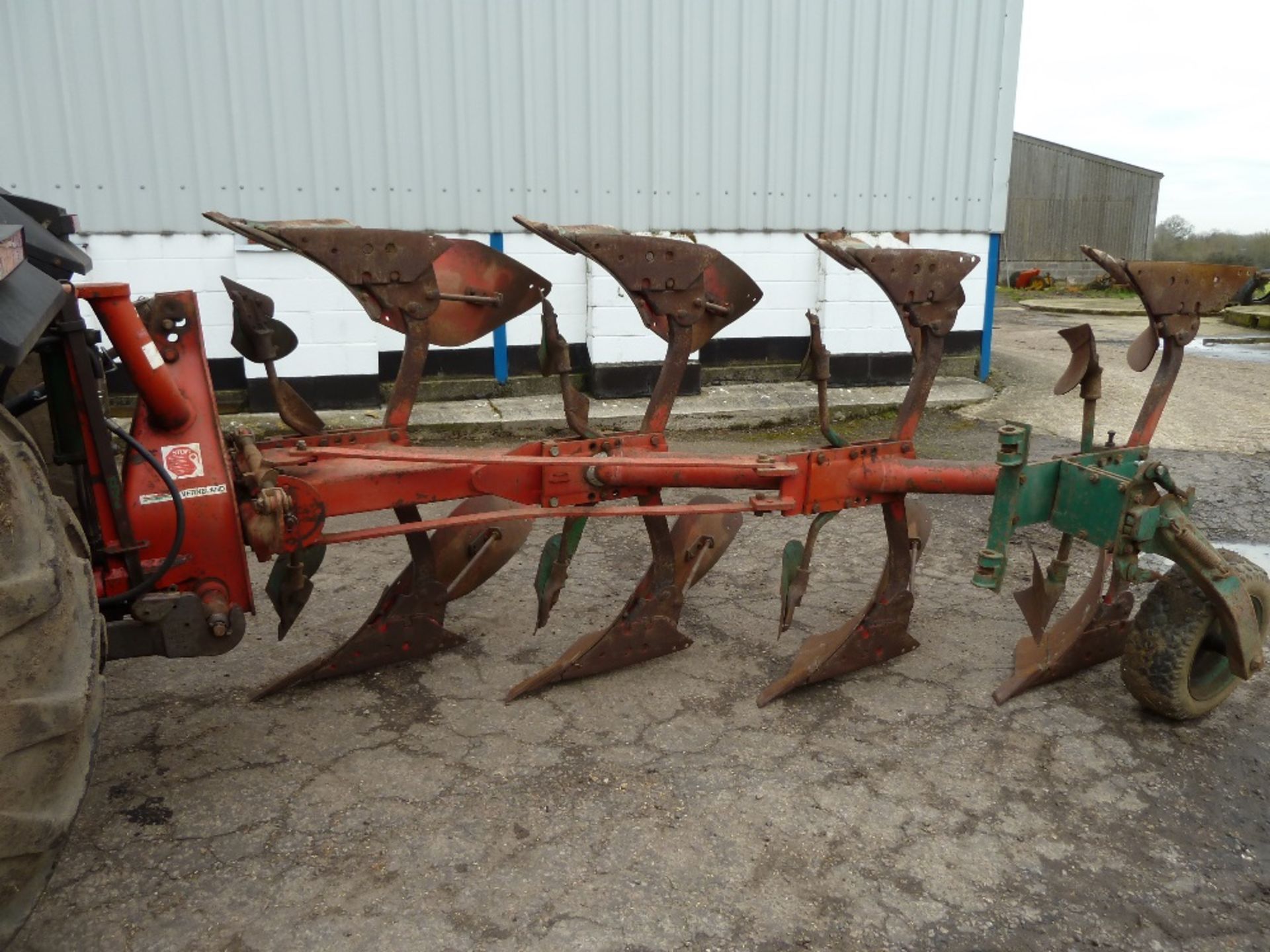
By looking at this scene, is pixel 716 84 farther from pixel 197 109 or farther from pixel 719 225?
pixel 197 109

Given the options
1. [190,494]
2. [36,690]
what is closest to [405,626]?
[190,494]

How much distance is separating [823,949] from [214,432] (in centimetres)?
173

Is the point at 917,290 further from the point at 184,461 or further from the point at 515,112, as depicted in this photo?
the point at 515,112

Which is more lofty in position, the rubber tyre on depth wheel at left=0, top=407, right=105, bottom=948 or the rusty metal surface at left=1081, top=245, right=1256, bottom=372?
the rusty metal surface at left=1081, top=245, right=1256, bottom=372

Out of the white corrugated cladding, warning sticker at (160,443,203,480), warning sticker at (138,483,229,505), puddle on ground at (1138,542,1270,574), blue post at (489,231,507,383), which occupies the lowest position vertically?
puddle on ground at (1138,542,1270,574)

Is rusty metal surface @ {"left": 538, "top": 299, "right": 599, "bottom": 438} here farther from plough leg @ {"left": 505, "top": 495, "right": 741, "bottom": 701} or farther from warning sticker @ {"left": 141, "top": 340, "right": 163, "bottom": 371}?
warning sticker @ {"left": 141, "top": 340, "right": 163, "bottom": 371}

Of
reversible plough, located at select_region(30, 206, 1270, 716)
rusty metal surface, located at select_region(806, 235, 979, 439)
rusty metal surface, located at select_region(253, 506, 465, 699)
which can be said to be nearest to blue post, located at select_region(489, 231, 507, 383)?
reversible plough, located at select_region(30, 206, 1270, 716)

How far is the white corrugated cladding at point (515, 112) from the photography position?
5.91 metres

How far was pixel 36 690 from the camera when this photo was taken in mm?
1564

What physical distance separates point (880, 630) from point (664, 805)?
3.56 feet

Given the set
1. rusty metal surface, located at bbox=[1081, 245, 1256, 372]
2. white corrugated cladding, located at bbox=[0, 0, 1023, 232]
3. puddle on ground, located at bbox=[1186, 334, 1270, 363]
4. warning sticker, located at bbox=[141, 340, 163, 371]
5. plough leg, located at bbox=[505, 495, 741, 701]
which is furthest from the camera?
puddle on ground, located at bbox=[1186, 334, 1270, 363]

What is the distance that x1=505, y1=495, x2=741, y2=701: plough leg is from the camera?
3.18 metres

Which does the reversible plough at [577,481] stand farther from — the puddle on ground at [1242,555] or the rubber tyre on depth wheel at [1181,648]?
the puddle on ground at [1242,555]

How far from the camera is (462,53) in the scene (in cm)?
636
